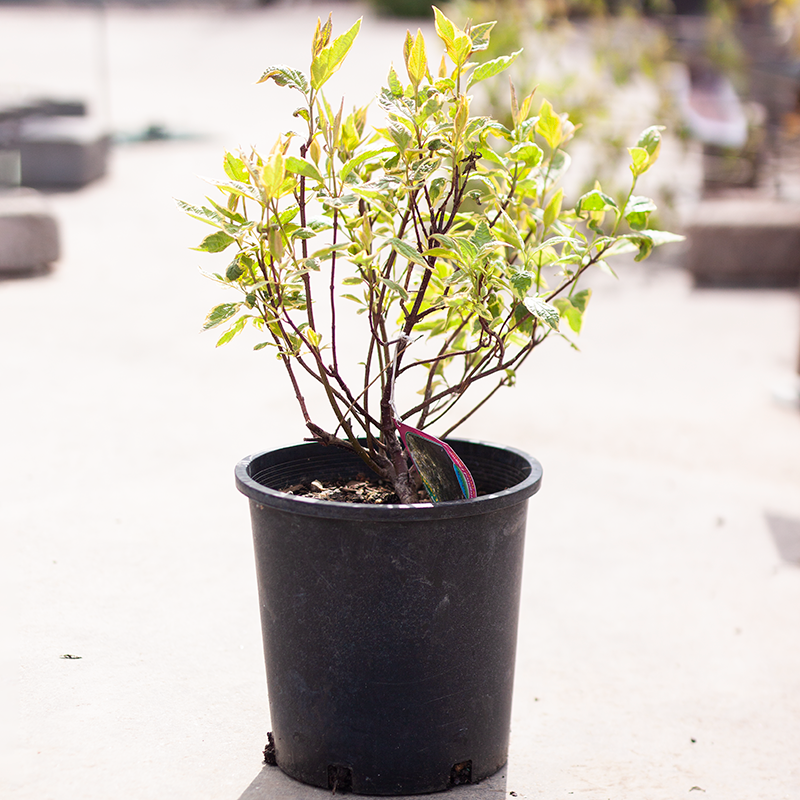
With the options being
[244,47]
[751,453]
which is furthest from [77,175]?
[244,47]

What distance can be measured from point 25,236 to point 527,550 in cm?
534

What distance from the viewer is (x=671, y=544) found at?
4.07 metres

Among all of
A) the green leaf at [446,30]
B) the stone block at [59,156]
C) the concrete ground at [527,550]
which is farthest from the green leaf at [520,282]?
the stone block at [59,156]

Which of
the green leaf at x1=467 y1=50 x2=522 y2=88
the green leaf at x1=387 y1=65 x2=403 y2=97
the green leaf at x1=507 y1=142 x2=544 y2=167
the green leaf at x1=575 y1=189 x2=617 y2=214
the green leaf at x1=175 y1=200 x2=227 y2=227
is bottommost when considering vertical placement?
the green leaf at x1=175 y1=200 x2=227 y2=227

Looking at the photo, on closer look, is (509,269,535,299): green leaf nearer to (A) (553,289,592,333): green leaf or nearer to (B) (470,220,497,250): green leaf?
(B) (470,220,497,250): green leaf

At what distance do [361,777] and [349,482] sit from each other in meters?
0.70

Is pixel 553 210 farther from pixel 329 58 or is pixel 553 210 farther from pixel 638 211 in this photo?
pixel 329 58

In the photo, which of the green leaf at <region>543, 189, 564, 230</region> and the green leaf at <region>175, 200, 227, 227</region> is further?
the green leaf at <region>543, 189, 564, 230</region>

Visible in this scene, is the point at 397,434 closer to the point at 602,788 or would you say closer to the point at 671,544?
the point at 602,788

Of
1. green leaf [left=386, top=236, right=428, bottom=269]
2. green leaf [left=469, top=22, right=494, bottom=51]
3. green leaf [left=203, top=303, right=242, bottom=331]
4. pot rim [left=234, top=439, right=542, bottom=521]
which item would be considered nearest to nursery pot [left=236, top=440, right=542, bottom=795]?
pot rim [left=234, top=439, right=542, bottom=521]

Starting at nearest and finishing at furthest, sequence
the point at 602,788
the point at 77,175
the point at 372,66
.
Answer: the point at 602,788 → the point at 77,175 → the point at 372,66

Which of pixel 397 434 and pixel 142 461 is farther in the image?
pixel 142 461

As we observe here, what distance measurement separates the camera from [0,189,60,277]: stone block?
775 cm

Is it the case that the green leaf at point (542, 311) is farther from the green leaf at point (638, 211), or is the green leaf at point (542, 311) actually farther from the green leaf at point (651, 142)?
the green leaf at point (651, 142)
